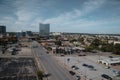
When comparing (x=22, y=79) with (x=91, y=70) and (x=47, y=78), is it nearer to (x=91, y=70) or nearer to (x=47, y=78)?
(x=47, y=78)

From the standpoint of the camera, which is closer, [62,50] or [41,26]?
[62,50]

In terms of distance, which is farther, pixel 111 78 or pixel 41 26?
pixel 41 26

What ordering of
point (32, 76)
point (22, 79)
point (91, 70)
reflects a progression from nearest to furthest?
point (22, 79)
point (32, 76)
point (91, 70)

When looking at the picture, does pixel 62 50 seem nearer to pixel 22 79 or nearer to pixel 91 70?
pixel 91 70

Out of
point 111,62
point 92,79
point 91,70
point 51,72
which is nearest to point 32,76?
point 51,72

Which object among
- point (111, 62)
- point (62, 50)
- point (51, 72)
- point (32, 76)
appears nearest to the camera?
point (32, 76)

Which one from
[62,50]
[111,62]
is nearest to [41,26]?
[62,50]

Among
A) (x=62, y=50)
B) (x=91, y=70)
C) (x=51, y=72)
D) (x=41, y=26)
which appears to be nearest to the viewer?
(x=51, y=72)

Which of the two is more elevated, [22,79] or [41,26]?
[41,26]

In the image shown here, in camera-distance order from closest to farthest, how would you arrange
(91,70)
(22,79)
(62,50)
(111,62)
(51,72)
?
1. (22,79)
2. (51,72)
3. (91,70)
4. (111,62)
5. (62,50)
